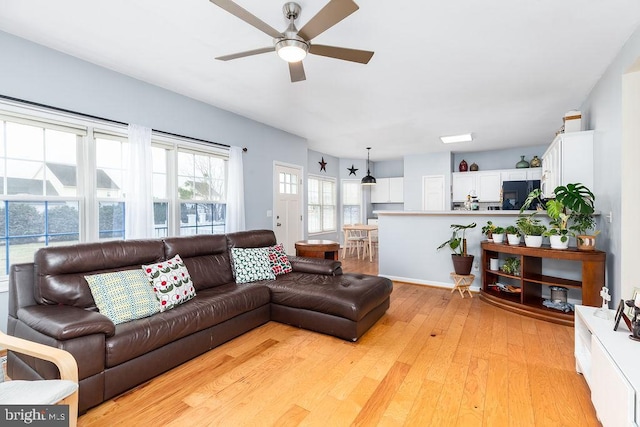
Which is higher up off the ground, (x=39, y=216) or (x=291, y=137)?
(x=291, y=137)

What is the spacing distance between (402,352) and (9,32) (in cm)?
429

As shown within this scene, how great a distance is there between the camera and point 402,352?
2557mm

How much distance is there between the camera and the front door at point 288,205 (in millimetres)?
5605

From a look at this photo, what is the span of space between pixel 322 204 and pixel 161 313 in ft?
20.5

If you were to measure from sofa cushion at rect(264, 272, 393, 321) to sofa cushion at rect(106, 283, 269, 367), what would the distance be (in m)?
0.23

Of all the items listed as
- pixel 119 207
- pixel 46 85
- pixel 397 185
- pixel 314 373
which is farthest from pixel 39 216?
pixel 397 185

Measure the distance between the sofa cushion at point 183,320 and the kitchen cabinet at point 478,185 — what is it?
6108 millimetres

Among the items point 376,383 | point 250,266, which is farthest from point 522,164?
point 376,383

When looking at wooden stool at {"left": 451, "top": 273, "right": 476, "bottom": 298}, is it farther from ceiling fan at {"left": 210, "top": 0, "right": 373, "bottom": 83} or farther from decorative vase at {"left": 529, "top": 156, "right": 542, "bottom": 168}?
decorative vase at {"left": 529, "top": 156, "right": 542, "bottom": 168}

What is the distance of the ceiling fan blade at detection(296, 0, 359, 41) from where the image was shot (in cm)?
170

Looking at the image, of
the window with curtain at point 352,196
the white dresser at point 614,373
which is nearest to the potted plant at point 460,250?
the white dresser at point 614,373

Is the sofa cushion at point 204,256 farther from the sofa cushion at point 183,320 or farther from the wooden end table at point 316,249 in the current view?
the wooden end table at point 316,249

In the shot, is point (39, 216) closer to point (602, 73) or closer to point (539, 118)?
point (602, 73)

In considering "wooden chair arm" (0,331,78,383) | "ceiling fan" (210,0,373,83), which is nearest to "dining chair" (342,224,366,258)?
"ceiling fan" (210,0,373,83)
